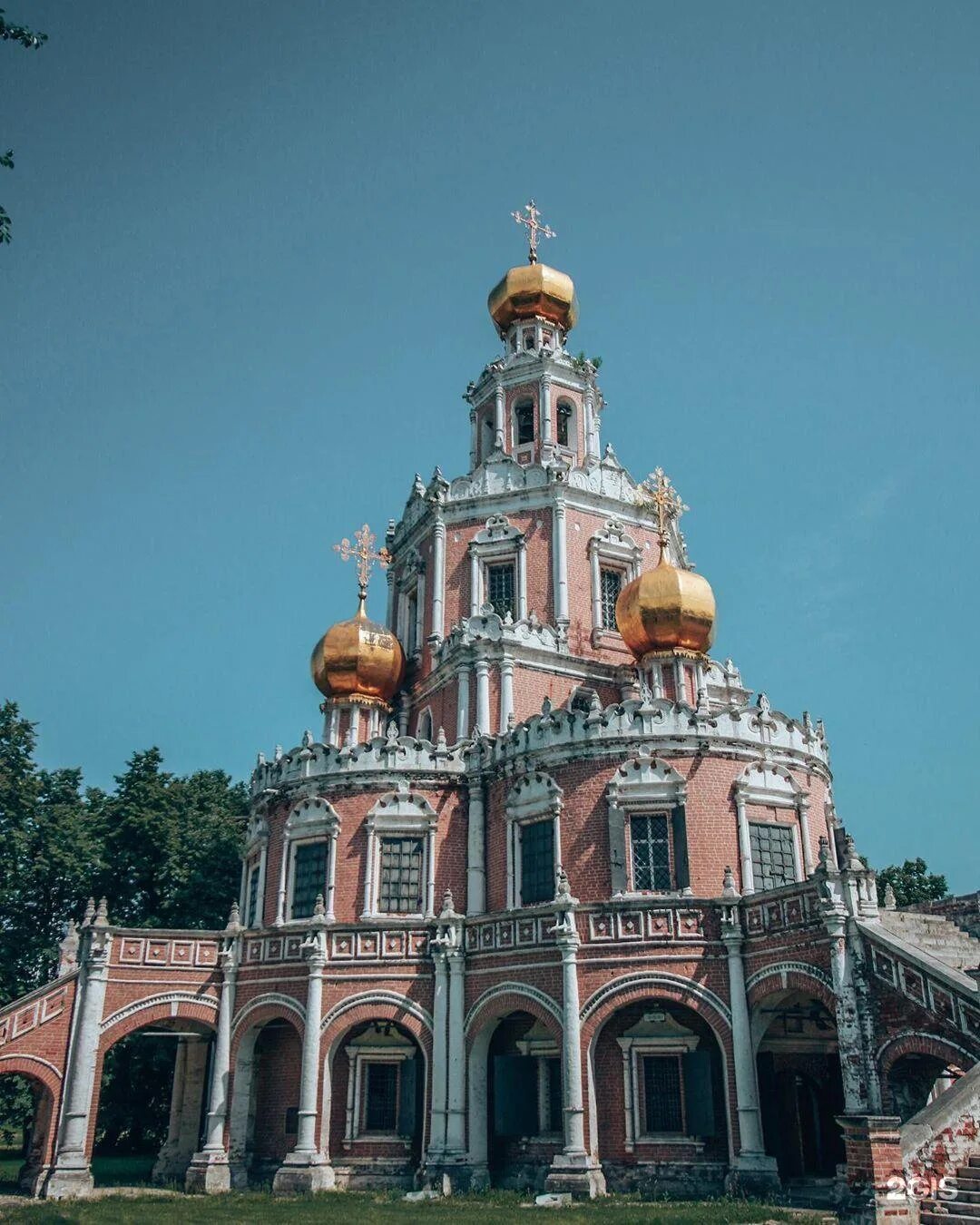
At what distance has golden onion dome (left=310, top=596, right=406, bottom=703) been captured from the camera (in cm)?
3484

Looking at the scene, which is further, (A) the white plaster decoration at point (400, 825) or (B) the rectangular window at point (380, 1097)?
(A) the white plaster decoration at point (400, 825)

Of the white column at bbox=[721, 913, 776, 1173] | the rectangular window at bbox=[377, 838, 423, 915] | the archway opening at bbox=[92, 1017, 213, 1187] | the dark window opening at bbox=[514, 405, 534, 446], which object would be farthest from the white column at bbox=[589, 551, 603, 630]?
the archway opening at bbox=[92, 1017, 213, 1187]

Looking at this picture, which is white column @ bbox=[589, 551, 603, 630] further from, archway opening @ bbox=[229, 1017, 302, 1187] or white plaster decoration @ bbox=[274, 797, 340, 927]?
archway opening @ bbox=[229, 1017, 302, 1187]

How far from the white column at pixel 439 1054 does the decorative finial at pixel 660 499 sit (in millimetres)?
14943

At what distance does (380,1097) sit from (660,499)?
18.8m

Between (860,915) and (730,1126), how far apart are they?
5.45 metres

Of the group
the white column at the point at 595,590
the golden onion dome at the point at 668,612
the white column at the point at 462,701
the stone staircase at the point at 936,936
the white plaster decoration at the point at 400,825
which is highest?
the white column at the point at 595,590

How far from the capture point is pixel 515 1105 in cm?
2656

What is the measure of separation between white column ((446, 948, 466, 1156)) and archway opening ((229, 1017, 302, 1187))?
13.9 feet

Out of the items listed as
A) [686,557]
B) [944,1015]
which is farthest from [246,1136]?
[686,557]

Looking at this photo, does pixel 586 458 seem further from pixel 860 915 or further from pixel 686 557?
pixel 860 915

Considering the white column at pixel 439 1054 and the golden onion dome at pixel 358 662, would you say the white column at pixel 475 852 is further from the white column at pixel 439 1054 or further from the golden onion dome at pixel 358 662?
the golden onion dome at pixel 358 662

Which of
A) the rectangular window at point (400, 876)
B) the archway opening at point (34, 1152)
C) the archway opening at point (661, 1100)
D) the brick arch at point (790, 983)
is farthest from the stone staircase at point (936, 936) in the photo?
the archway opening at point (34, 1152)

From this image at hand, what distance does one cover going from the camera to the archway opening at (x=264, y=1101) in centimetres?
2833
